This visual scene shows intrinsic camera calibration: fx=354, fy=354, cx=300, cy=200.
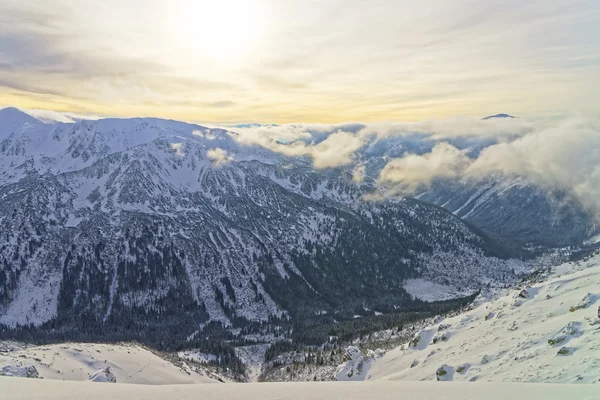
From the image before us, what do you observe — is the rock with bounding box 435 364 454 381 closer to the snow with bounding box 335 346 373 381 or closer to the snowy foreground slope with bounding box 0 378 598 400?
the snow with bounding box 335 346 373 381

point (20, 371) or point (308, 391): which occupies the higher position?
point (308, 391)

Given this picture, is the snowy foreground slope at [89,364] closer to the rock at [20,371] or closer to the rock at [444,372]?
the rock at [20,371]

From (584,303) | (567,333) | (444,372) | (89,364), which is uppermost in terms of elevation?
(584,303)

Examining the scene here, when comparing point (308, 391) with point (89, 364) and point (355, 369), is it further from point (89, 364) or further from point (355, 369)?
point (355, 369)

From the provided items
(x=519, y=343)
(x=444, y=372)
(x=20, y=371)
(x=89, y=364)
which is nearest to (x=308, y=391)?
(x=444, y=372)

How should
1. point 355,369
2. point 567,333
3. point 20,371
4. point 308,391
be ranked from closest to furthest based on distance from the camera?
point 308,391 → point 567,333 → point 20,371 → point 355,369

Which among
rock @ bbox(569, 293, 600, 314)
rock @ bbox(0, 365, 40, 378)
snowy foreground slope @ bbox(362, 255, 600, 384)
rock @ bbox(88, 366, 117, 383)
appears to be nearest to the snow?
snowy foreground slope @ bbox(362, 255, 600, 384)

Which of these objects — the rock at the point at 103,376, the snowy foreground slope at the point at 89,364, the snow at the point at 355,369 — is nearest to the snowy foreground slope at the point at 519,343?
the snow at the point at 355,369
